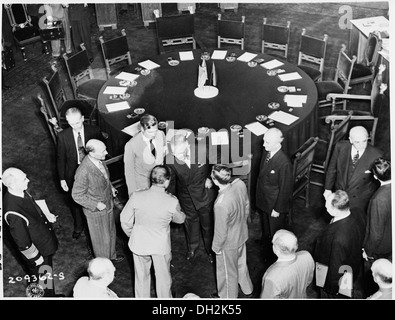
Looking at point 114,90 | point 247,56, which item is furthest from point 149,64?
point 247,56

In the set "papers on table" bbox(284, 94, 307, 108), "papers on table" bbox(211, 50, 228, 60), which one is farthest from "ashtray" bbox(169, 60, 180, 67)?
"papers on table" bbox(284, 94, 307, 108)

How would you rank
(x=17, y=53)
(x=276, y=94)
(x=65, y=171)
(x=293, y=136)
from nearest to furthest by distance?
(x=65, y=171)
(x=293, y=136)
(x=276, y=94)
(x=17, y=53)

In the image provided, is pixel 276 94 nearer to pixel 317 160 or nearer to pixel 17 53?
pixel 317 160

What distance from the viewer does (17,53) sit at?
9.05m

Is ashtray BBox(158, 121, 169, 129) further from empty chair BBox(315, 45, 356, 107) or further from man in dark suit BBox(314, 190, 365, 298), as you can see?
man in dark suit BBox(314, 190, 365, 298)

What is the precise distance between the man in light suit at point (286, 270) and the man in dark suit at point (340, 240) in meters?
0.42

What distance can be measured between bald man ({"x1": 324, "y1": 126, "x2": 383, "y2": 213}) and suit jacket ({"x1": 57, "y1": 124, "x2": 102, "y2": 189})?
2358 mm

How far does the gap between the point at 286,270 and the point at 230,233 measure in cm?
76

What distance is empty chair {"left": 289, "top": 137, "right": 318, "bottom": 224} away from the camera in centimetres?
542

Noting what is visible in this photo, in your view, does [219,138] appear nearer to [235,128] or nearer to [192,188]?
[235,128]

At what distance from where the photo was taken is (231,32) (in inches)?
311
